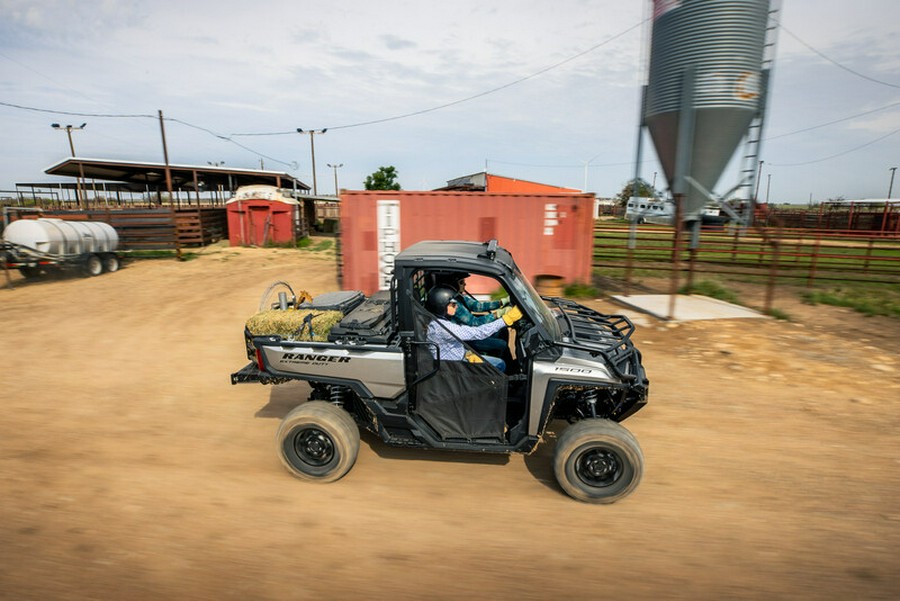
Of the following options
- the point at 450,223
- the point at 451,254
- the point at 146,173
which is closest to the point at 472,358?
the point at 451,254

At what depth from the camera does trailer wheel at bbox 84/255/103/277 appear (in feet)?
49.8

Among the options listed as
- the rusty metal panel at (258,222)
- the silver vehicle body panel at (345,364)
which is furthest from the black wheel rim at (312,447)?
the rusty metal panel at (258,222)

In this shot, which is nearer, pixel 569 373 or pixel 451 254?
pixel 569 373

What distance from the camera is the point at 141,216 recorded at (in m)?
19.6

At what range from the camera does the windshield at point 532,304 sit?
384 cm

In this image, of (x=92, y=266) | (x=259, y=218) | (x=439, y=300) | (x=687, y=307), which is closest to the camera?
(x=439, y=300)

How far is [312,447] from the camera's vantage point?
409 cm

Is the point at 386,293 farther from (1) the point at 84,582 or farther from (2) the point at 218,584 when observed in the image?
(1) the point at 84,582

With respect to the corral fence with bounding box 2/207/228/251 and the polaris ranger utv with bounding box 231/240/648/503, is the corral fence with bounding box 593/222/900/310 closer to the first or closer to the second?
the polaris ranger utv with bounding box 231/240/648/503

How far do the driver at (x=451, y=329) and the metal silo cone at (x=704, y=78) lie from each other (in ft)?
33.9

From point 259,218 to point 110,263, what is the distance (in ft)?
26.9

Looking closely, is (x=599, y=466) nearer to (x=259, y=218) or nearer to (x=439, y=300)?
(x=439, y=300)

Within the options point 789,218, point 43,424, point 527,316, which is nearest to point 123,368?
point 43,424

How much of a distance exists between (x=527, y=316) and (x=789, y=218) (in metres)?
46.5
